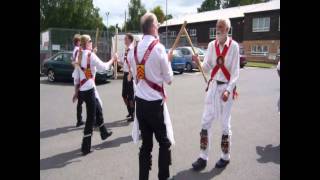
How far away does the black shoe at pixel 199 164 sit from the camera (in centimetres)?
566

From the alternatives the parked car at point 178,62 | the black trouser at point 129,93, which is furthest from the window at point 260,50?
the black trouser at point 129,93

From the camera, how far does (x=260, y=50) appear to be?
48031 millimetres

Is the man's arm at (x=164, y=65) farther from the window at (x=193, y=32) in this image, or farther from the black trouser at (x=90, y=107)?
the window at (x=193, y=32)

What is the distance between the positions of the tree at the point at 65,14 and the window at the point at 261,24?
2697 centimetres

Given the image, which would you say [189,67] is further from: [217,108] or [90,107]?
[217,108]

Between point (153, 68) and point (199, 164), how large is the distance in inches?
72.1

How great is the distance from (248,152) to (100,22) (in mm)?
62878

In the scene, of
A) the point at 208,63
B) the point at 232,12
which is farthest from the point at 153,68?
the point at 232,12

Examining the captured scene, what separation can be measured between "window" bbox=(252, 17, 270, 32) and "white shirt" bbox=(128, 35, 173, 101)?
4476 cm
